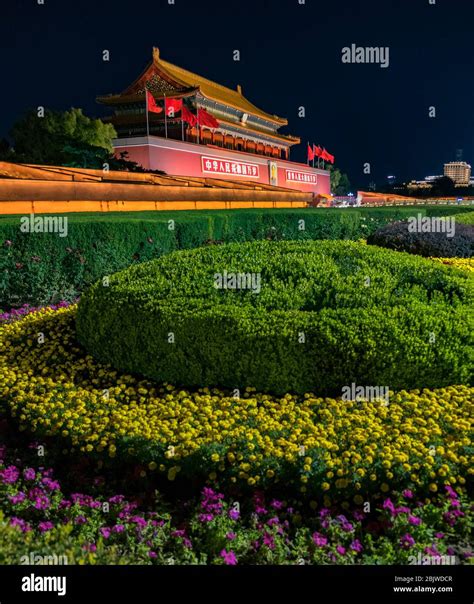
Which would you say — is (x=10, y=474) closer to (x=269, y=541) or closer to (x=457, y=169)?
(x=269, y=541)

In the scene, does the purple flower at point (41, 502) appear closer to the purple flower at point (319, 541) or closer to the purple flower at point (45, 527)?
the purple flower at point (45, 527)

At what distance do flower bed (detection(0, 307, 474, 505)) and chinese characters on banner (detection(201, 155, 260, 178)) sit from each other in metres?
26.8

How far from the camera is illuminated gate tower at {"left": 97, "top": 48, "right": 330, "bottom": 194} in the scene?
27.2 m

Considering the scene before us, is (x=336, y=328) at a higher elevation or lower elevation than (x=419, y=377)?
higher

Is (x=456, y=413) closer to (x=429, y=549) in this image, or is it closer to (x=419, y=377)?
(x=419, y=377)

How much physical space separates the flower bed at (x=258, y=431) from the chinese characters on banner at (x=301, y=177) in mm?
36990

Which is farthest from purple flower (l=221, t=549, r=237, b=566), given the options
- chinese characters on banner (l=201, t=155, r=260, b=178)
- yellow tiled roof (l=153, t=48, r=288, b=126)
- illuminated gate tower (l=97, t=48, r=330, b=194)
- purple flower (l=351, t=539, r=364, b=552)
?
yellow tiled roof (l=153, t=48, r=288, b=126)

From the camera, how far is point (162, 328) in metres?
4.09

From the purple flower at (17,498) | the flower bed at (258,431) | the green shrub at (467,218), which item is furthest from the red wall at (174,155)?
the purple flower at (17,498)

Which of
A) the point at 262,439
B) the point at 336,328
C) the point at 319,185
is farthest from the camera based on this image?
the point at 319,185

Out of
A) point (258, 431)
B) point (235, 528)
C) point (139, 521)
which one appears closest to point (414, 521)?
point (235, 528)

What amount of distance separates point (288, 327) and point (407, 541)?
1664mm
